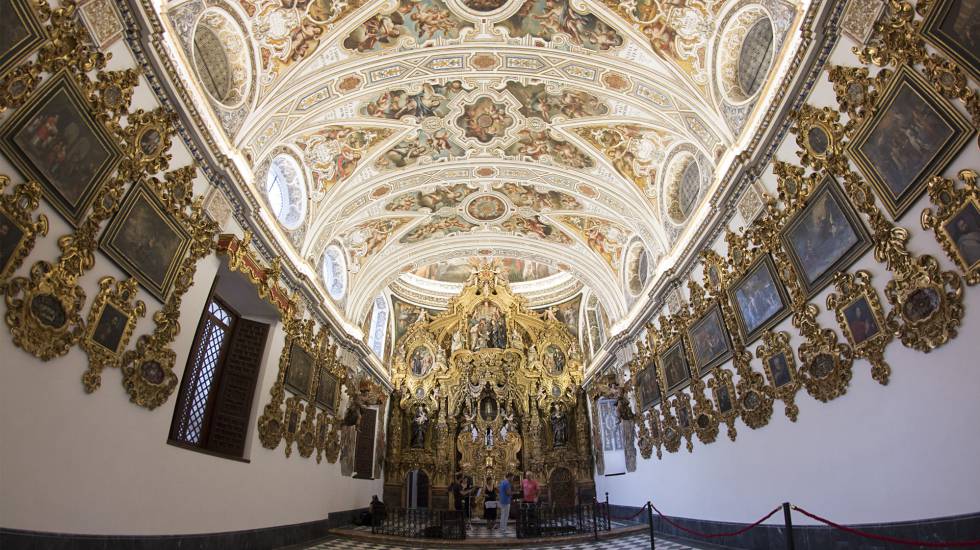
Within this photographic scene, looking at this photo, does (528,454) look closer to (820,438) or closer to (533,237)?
(533,237)

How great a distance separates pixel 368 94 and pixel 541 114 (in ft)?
14.0

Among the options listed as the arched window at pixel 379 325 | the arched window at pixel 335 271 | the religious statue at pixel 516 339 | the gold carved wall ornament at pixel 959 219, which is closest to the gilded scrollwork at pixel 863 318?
the gold carved wall ornament at pixel 959 219

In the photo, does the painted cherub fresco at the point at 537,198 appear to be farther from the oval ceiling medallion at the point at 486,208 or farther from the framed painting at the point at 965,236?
the framed painting at the point at 965,236

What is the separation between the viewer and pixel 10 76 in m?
4.87

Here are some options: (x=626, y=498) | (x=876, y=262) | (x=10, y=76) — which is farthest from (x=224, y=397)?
(x=626, y=498)

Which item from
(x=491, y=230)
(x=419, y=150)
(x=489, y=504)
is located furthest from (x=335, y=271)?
(x=489, y=504)

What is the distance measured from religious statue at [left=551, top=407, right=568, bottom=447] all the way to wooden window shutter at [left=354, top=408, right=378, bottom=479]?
7.79 metres

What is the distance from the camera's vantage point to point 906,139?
565 cm

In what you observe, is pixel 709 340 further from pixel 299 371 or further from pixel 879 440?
pixel 299 371

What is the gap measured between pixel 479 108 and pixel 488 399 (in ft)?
47.5

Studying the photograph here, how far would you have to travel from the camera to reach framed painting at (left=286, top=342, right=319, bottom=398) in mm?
11789

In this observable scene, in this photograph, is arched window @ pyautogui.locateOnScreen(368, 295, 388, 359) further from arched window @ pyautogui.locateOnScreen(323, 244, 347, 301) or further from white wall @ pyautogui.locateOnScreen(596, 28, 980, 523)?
white wall @ pyautogui.locateOnScreen(596, 28, 980, 523)

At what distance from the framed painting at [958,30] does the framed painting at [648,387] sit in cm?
1004

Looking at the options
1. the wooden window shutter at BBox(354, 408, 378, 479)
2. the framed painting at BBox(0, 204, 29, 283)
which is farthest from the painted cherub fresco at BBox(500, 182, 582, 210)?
the framed painting at BBox(0, 204, 29, 283)
